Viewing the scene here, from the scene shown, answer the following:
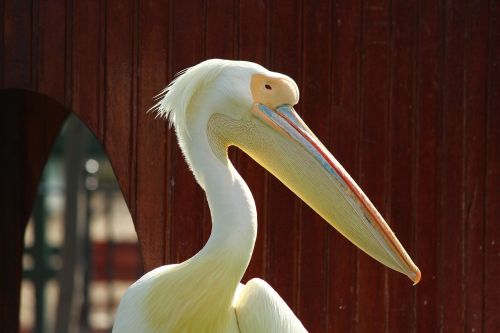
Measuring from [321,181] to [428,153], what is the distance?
1460 mm

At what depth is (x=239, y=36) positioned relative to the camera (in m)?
4.29

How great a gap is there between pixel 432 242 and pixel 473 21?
0.91 metres

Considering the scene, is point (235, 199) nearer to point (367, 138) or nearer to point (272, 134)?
point (272, 134)

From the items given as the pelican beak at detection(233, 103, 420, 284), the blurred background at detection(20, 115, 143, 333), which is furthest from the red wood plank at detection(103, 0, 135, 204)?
the blurred background at detection(20, 115, 143, 333)

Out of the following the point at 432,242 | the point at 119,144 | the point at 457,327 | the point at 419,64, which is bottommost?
the point at 457,327

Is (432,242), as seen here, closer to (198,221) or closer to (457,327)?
(457,327)

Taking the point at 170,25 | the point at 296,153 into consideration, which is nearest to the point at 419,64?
the point at 170,25

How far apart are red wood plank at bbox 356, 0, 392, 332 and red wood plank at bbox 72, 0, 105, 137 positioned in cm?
108

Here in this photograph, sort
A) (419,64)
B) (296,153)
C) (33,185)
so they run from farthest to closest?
(33,185)
(419,64)
(296,153)

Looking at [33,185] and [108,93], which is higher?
[108,93]

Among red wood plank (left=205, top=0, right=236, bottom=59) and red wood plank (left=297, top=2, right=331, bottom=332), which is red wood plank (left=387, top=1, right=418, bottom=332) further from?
red wood plank (left=205, top=0, right=236, bottom=59)

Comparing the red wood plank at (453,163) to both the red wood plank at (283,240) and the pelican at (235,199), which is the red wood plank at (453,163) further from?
the pelican at (235,199)

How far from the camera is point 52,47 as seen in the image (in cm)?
436

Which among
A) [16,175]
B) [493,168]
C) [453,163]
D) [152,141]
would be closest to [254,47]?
[152,141]
